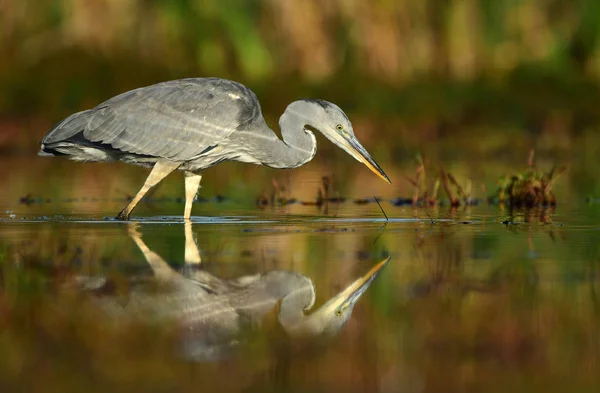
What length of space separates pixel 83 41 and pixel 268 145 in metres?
10.6

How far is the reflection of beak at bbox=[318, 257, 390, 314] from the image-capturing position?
209 inches

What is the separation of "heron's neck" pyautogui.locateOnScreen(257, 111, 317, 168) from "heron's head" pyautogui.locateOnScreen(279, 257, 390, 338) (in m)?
3.81

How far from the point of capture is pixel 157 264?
6609mm

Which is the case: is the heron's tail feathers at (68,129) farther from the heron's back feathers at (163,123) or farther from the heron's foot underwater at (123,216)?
the heron's foot underwater at (123,216)

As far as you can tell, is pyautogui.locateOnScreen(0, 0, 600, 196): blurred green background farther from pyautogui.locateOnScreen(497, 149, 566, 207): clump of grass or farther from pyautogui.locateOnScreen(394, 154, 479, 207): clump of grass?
pyautogui.locateOnScreen(497, 149, 566, 207): clump of grass

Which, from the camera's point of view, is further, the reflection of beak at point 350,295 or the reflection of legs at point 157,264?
the reflection of legs at point 157,264

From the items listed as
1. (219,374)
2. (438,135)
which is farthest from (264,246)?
(438,135)

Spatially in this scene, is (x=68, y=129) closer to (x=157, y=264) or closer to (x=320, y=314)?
(x=157, y=264)

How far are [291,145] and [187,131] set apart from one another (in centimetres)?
82

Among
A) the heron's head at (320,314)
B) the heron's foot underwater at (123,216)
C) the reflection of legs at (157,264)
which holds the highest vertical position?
the heron's foot underwater at (123,216)

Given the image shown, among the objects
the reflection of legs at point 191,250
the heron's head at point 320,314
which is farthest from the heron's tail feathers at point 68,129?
the heron's head at point 320,314

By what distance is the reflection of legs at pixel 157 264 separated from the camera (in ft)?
20.1

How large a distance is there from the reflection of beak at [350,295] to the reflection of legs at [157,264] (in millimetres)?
906

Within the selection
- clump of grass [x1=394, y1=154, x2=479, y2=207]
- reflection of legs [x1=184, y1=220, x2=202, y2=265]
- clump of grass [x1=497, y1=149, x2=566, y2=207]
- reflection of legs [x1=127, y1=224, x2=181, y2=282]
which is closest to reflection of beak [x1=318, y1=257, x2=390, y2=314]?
reflection of legs [x1=127, y1=224, x2=181, y2=282]
